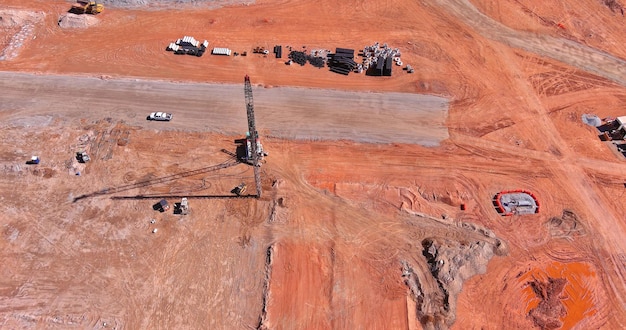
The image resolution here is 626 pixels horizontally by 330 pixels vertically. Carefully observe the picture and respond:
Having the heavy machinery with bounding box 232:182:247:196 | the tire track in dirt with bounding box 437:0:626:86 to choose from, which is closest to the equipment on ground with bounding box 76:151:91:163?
the heavy machinery with bounding box 232:182:247:196

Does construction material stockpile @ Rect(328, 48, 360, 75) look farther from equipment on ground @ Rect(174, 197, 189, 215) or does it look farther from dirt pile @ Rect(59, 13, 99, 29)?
dirt pile @ Rect(59, 13, 99, 29)

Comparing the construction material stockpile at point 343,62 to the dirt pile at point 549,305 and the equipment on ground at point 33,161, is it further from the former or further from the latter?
the equipment on ground at point 33,161

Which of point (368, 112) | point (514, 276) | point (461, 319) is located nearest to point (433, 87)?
point (368, 112)

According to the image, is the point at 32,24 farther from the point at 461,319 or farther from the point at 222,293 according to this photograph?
the point at 461,319

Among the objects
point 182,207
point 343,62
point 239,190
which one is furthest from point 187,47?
point 182,207

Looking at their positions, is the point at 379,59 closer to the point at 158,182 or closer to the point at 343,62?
the point at 343,62

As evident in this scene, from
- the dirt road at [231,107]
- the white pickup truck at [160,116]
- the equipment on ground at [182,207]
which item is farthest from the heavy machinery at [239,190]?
the white pickup truck at [160,116]
